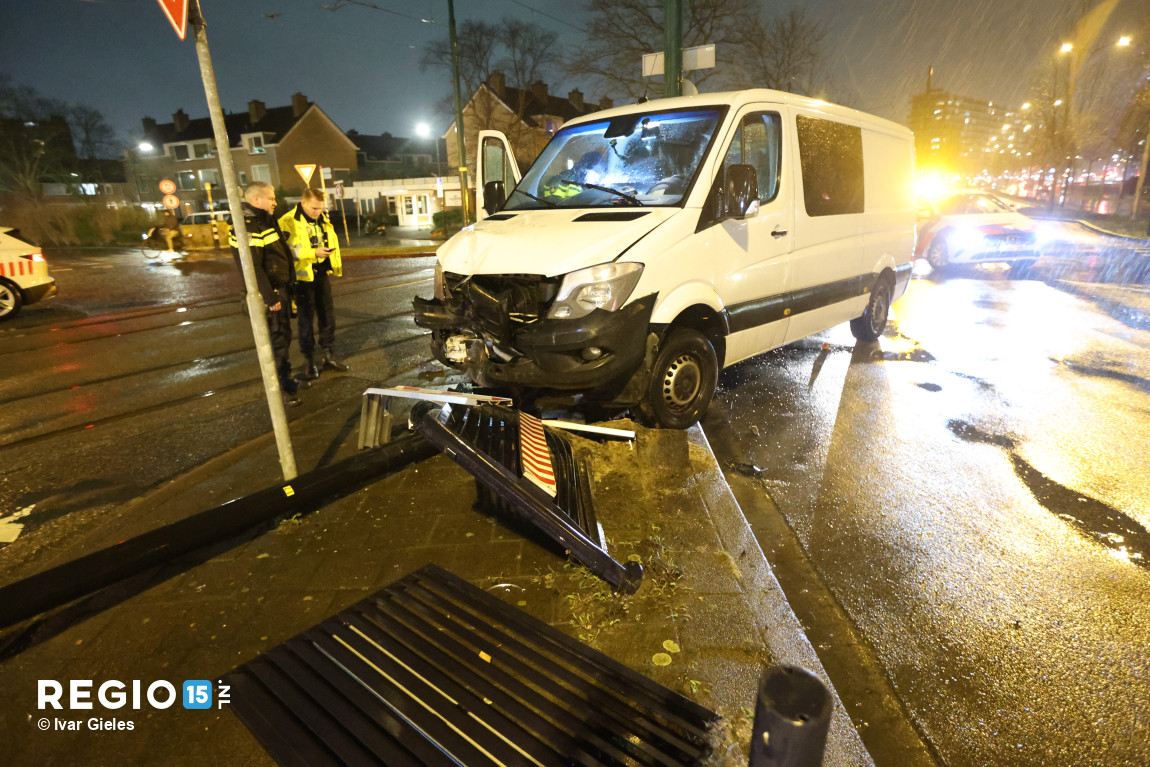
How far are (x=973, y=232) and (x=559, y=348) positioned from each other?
1261 centimetres

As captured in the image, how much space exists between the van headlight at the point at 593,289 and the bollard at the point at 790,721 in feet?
8.60

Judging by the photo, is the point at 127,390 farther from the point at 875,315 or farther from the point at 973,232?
the point at 973,232

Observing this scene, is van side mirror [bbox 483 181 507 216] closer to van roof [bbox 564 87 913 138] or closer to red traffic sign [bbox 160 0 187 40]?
van roof [bbox 564 87 913 138]

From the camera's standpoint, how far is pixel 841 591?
9.66 ft

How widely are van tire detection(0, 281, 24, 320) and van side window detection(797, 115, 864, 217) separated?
12792mm

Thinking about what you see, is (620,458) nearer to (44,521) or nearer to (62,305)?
(44,521)

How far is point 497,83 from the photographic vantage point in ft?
128

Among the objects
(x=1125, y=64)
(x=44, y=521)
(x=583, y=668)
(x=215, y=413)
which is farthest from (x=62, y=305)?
(x=1125, y=64)

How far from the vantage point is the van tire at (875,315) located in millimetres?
6965

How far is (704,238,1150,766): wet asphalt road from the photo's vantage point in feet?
7.36

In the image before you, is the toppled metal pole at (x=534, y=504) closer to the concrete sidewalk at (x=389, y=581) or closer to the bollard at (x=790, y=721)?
→ the concrete sidewalk at (x=389, y=581)

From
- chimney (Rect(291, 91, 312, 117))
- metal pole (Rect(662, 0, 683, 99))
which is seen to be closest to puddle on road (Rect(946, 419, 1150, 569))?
metal pole (Rect(662, 0, 683, 99))

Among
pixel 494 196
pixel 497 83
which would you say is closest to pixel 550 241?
pixel 494 196

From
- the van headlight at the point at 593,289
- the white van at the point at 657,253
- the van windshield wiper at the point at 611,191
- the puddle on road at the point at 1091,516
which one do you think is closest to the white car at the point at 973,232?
the white van at the point at 657,253
